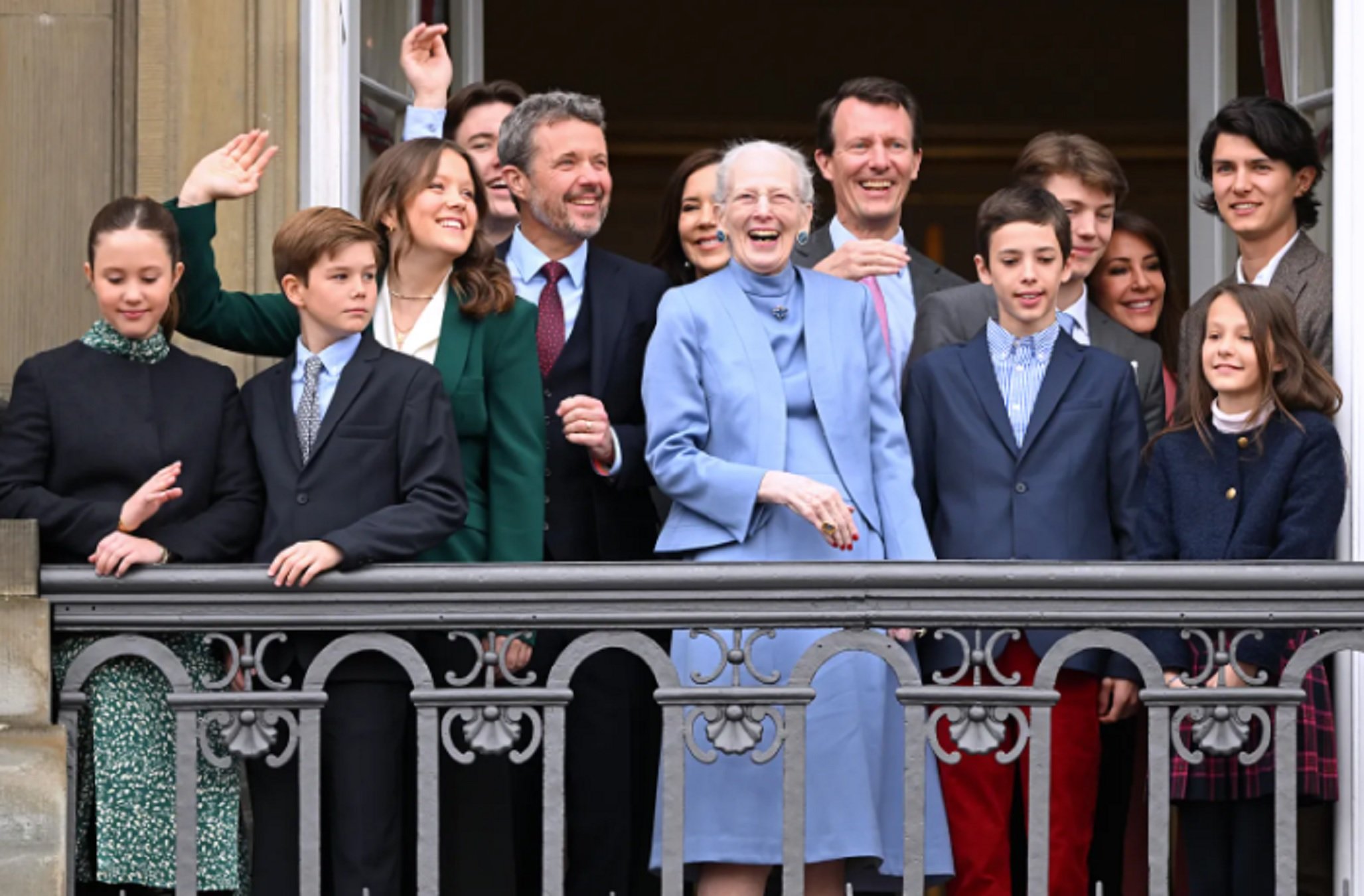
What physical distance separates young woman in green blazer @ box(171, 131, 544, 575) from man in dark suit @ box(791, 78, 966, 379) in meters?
0.98

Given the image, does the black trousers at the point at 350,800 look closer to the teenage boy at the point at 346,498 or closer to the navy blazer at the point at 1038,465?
the teenage boy at the point at 346,498

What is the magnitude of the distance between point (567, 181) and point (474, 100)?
2.47 feet

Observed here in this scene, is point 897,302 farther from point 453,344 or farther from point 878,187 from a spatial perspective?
point 453,344

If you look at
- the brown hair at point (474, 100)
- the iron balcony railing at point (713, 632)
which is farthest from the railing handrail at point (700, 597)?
the brown hair at point (474, 100)

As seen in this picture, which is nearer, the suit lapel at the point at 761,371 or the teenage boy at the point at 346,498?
the teenage boy at the point at 346,498

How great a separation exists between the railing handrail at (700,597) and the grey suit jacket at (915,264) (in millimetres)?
1245

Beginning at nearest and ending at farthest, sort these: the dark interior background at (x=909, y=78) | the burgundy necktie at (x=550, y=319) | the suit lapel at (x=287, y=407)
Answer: the suit lapel at (x=287, y=407)
the burgundy necktie at (x=550, y=319)
the dark interior background at (x=909, y=78)

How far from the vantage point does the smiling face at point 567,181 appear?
20.6 feet

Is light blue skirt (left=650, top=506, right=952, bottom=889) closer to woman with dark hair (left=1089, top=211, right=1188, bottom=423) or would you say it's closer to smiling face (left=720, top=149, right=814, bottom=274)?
smiling face (left=720, top=149, right=814, bottom=274)

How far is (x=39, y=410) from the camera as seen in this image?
18.4 ft

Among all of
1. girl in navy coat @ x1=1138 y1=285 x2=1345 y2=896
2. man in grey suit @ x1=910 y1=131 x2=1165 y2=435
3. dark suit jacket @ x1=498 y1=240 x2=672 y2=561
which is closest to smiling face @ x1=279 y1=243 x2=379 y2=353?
dark suit jacket @ x1=498 y1=240 x2=672 y2=561

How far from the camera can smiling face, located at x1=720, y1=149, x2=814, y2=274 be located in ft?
19.4

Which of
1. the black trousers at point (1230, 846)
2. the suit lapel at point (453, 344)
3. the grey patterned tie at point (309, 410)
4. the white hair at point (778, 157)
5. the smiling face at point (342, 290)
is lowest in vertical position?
the black trousers at point (1230, 846)

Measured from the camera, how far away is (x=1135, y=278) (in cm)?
678
